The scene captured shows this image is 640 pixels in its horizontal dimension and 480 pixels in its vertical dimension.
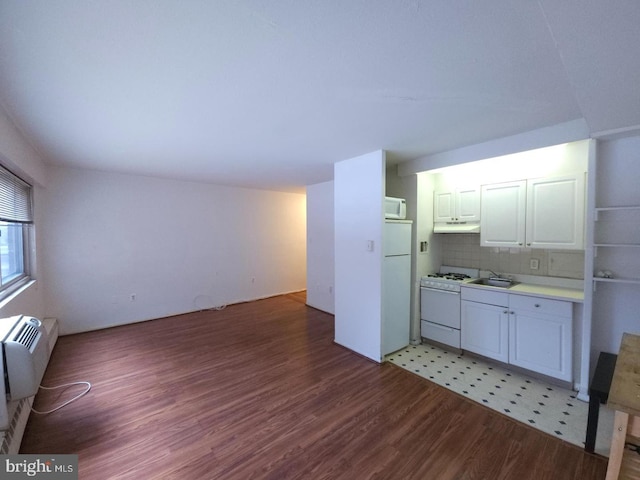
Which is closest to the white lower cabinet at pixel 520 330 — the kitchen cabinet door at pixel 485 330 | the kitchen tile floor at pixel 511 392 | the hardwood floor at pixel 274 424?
the kitchen cabinet door at pixel 485 330

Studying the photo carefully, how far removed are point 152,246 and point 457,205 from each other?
4852mm

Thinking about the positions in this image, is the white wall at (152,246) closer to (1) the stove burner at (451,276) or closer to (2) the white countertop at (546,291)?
(1) the stove burner at (451,276)

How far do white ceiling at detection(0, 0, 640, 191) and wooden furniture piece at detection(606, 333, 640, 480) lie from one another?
5.21 feet

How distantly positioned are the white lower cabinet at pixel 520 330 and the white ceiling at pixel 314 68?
5.47ft

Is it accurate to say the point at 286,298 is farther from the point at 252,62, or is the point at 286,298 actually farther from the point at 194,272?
the point at 252,62

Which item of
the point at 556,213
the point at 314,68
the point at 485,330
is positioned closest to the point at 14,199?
the point at 314,68

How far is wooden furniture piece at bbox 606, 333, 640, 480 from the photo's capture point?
1.16 meters

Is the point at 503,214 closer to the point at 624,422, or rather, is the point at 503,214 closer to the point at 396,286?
the point at 396,286

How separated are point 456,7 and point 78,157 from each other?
419 centimetres

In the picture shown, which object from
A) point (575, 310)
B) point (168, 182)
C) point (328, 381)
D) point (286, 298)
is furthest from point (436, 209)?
point (168, 182)

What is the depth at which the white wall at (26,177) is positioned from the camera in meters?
2.05

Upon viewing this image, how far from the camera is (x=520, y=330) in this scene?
8.65 ft

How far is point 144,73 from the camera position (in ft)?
4.76

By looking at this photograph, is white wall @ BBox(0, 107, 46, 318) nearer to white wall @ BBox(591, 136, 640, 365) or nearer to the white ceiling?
the white ceiling
